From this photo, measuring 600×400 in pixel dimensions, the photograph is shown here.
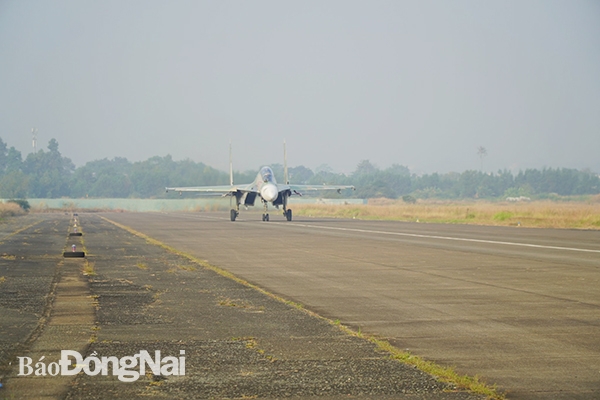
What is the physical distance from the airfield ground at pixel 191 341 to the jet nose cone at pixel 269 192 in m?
33.0

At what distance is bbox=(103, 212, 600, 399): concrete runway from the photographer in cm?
828

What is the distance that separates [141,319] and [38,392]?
4.36 meters

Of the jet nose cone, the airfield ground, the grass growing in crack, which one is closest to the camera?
the airfield ground

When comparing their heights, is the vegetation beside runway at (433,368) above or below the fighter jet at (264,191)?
below

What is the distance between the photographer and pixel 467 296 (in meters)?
14.0

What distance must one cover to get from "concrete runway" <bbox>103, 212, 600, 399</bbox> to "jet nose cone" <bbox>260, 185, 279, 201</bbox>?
2133 cm

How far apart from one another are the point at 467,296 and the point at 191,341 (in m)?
6.37

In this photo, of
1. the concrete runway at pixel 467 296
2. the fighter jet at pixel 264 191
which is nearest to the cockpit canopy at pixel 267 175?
Answer: the fighter jet at pixel 264 191

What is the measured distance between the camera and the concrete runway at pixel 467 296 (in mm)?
8281

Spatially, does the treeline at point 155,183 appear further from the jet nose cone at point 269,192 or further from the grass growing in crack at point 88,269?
the grass growing in crack at point 88,269

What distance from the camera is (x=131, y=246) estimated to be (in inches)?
1118

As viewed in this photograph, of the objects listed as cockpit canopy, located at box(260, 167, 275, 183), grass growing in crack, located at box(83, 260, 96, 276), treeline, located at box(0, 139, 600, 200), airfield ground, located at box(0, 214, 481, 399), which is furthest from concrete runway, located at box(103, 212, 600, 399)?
treeline, located at box(0, 139, 600, 200)

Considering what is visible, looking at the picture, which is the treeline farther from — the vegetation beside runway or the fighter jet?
the vegetation beside runway

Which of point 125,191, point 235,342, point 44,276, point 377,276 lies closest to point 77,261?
point 44,276
